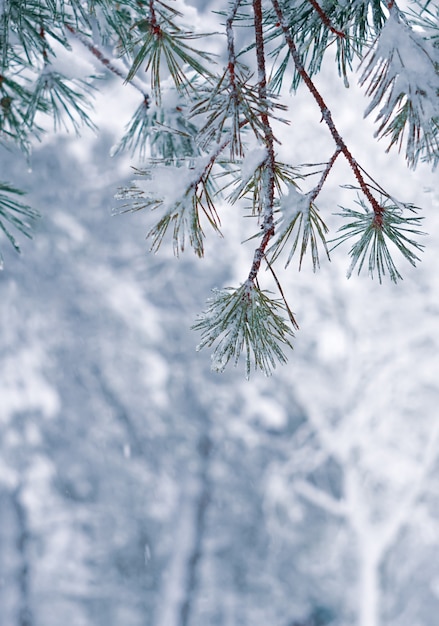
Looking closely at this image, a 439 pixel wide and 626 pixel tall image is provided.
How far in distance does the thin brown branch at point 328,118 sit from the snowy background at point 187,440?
7.93ft

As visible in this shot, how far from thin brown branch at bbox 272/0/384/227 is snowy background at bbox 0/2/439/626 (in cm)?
242

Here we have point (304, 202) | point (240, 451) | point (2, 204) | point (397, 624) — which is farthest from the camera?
point (240, 451)

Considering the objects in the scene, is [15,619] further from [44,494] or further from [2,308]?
[2,308]

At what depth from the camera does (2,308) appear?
3.23 meters

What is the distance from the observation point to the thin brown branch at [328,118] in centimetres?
56

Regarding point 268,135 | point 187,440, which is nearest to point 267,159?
point 268,135

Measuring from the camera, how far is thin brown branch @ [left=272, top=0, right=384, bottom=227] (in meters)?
0.56

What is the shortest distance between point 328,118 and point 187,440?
2822mm

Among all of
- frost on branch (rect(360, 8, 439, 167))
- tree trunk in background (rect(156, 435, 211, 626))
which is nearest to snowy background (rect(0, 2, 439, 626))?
tree trunk in background (rect(156, 435, 211, 626))

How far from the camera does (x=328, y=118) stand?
57cm

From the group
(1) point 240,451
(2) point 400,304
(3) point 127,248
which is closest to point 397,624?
(1) point 240,451

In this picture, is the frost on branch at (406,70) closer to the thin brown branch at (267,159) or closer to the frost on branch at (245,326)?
the thin brown branch at (267,159)

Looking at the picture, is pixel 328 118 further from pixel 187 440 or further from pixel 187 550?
pixel 187 550

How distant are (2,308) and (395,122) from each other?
9.94ft
